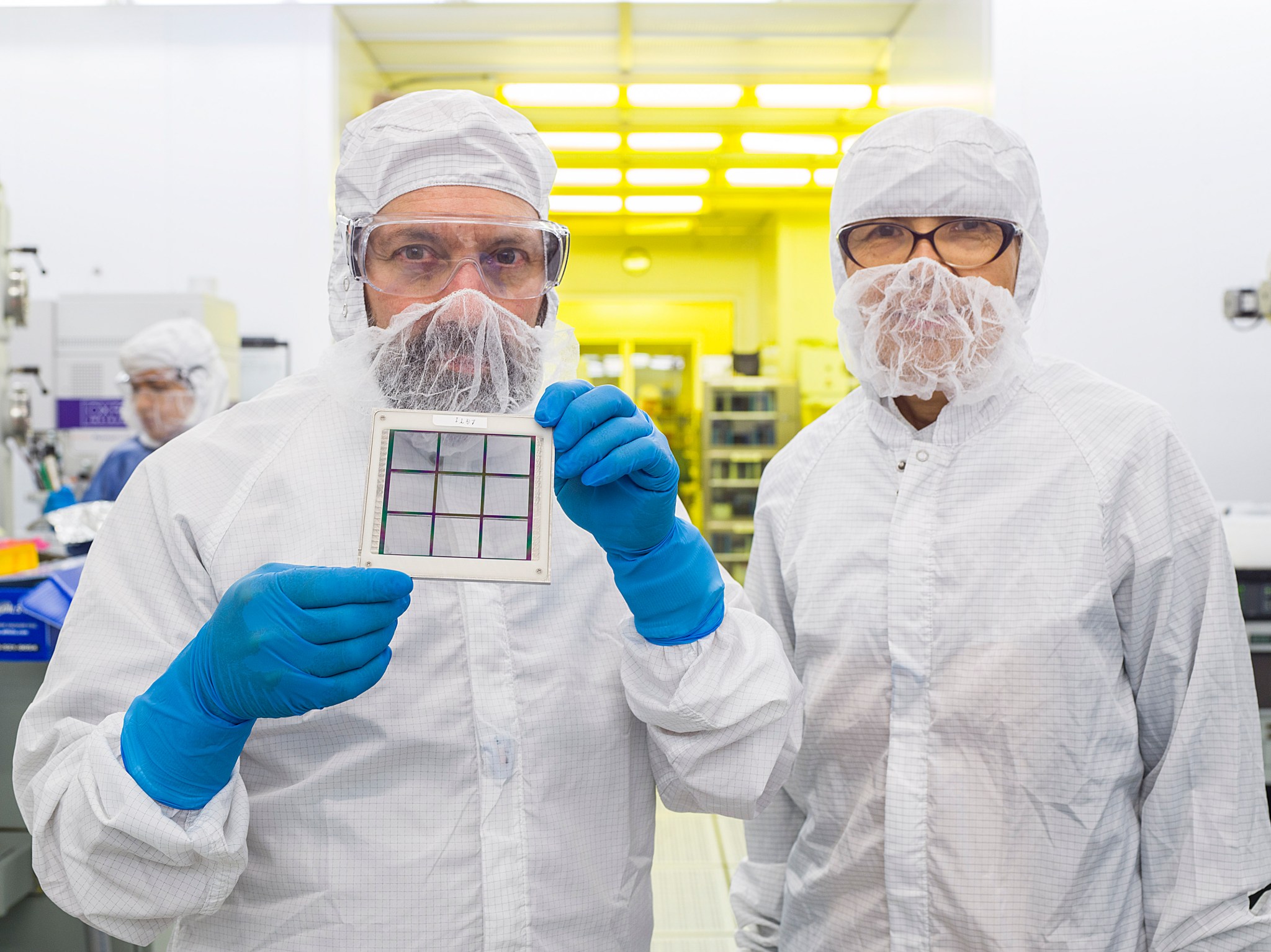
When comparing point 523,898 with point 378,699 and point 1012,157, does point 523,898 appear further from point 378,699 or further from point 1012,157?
point 1012,157

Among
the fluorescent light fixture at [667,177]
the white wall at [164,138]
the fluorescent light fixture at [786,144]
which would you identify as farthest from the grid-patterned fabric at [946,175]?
the fluorescent light fixture at [667,177]

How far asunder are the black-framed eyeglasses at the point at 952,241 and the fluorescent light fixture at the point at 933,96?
9.84ft

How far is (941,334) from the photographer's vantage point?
1282 millimetres

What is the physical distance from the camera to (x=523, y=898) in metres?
0.98

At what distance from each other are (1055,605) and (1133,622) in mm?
99

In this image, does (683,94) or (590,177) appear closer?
(683,94)

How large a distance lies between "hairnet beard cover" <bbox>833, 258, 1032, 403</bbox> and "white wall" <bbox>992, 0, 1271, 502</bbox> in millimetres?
2798

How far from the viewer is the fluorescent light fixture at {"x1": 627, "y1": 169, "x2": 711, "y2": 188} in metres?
7.00

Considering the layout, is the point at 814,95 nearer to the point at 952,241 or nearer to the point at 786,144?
the point at 786,144

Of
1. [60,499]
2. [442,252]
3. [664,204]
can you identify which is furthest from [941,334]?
[664,204]

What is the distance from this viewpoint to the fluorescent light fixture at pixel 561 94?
213 inches

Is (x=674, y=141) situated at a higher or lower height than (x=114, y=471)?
higher

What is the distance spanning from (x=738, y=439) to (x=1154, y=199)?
13.4 ft

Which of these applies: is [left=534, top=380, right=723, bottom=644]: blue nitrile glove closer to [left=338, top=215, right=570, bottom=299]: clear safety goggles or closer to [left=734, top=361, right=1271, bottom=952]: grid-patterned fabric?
[left=338, top=215, right=570, bottom=299]: clear safety goggles
